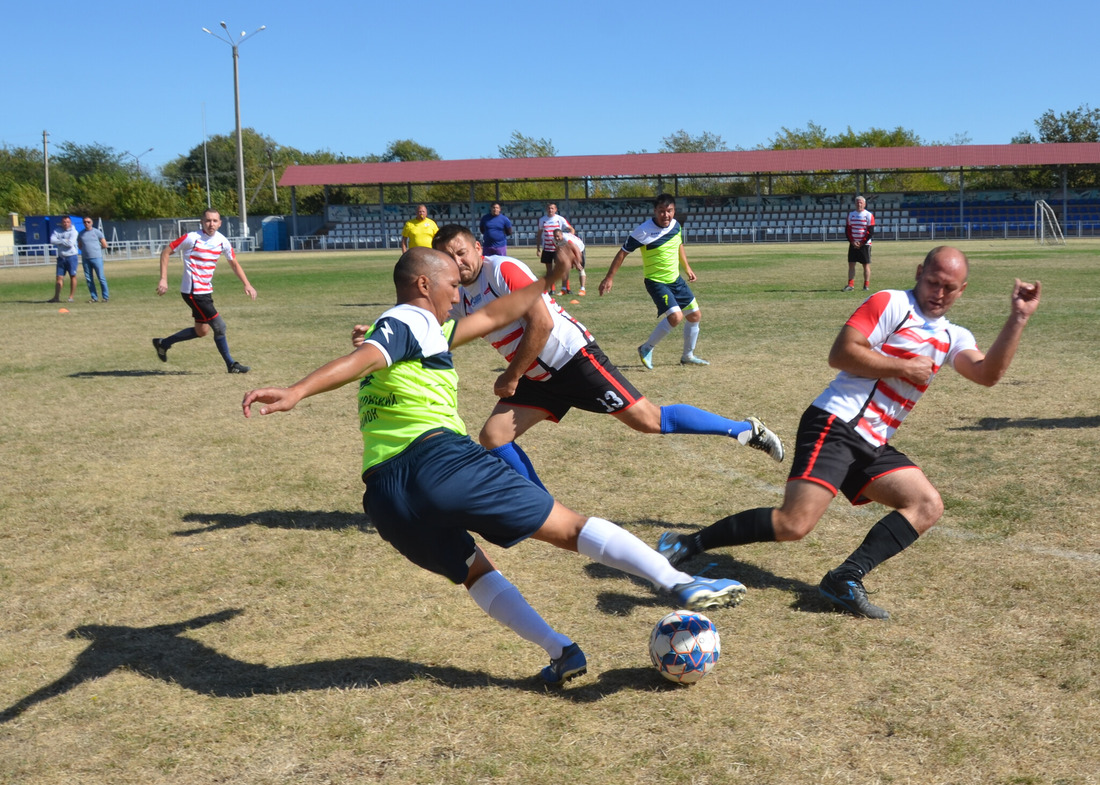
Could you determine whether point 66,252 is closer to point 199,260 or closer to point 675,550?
point 199,260

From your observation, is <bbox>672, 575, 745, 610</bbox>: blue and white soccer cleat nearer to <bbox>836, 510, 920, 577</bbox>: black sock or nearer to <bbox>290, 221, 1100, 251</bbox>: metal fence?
<bbox>836, 510, 920, 577</bbox>: black sock

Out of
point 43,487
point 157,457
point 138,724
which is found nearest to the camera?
point 138,724

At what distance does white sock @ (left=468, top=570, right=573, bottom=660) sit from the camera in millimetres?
3791

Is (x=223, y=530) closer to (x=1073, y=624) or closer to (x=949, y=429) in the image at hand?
(x=1073, y=624)

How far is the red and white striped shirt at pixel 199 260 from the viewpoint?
11.8m

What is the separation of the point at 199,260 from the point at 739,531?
30.1 feet

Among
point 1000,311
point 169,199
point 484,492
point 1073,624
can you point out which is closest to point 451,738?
point 484,492

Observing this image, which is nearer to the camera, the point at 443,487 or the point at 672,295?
the point at 443,487

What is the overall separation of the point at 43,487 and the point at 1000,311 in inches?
577

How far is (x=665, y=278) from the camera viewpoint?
11508mm

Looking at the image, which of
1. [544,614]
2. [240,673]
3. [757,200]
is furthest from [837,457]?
[757,200]

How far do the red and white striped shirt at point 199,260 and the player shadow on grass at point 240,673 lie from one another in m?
8.00

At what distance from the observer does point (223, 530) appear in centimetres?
603

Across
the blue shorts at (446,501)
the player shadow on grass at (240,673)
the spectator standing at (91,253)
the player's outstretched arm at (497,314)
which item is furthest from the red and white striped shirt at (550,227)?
the blue shorts at (446,501)
